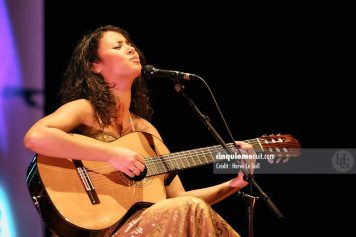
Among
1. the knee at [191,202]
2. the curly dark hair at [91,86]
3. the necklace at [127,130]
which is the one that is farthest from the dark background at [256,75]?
the knee at [191,202]

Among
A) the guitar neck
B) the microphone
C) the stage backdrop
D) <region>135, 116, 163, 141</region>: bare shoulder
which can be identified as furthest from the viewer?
the stage backdrop

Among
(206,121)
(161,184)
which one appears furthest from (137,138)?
(206,121)

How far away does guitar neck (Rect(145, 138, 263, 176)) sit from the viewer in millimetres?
2834

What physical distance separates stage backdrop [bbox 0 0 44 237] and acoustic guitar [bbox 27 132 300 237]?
1340 mm

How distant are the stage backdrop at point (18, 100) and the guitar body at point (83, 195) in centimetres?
133

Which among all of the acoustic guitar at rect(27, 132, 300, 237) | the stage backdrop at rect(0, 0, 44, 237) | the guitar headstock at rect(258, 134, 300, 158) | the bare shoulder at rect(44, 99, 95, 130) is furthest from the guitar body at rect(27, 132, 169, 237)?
the stage backdrop at rect(0, 0, 44, 237)

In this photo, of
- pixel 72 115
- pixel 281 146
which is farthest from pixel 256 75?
pixel 72 115

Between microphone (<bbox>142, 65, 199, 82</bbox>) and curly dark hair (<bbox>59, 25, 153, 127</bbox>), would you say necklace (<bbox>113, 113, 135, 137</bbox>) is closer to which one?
curly dark hair (<bbox>59, 25, 153, 127</bbox>)

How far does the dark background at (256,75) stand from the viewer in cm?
408

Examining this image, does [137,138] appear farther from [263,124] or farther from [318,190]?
[318,190]

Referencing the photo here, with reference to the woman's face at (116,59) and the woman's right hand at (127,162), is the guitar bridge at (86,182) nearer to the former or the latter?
the woman's right hand at (127,162)

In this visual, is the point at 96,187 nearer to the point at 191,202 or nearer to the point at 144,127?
the point at 191,202

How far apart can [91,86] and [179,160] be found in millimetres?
742

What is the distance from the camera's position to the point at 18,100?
395 centimetres
